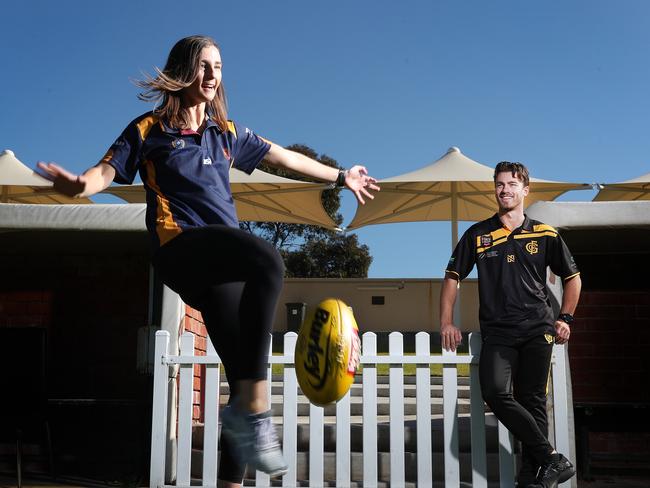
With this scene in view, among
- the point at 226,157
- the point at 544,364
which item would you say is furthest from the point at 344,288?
the point at 226,157

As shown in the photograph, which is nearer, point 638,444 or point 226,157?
point 226,157

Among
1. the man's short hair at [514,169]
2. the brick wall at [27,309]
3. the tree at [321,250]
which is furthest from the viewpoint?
the tree at [321,250]

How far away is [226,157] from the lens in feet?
8.57

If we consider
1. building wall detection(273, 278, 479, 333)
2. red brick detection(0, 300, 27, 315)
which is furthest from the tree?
red brick detection(0, 300, 27, 315)

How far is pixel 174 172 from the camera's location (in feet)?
7.94

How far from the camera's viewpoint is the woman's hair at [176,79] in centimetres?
248

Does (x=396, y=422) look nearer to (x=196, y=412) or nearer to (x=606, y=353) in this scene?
(x=196, y=412)

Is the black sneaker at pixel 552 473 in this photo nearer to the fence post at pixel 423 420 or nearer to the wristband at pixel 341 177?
the fence post at pixel 423 420

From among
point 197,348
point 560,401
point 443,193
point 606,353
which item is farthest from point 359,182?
point 443,193

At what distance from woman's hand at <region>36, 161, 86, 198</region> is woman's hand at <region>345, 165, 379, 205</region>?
1.03m

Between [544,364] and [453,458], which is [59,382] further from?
[544,364]

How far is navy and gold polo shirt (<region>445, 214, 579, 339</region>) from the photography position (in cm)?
436

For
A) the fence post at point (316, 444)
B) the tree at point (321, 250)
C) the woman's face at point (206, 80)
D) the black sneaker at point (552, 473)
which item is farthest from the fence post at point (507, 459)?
the tree at point (321, 250)

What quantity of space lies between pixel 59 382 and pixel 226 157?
16.8 feet
